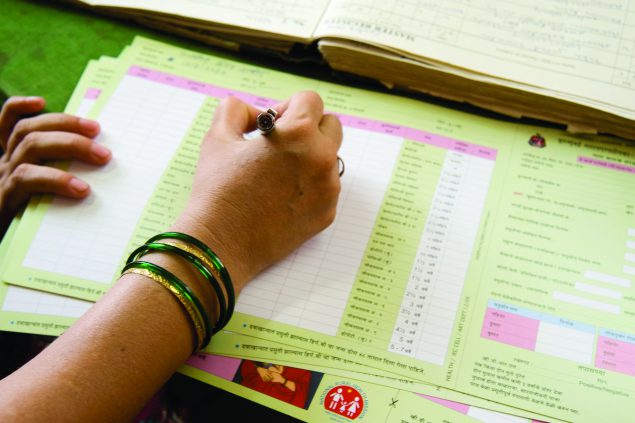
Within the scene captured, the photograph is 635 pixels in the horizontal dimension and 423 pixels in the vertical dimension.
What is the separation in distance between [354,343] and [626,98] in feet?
1.71

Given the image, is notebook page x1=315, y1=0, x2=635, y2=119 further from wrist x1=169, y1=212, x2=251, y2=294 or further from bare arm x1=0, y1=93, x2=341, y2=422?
wrist x1=169, y1=212, x2=251, y2=294

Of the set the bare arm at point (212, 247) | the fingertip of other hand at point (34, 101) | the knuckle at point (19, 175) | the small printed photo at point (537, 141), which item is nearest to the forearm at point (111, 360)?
the bare arm at point (212, 247)

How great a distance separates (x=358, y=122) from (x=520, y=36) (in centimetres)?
28

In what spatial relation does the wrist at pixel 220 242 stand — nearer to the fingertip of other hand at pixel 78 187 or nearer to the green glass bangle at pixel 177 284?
the green glass bangle at pixel 177 284

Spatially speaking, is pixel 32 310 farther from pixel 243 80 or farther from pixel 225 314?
pixel 243 80

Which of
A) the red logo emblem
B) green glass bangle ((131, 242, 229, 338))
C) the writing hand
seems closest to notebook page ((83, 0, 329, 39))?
the writing hand

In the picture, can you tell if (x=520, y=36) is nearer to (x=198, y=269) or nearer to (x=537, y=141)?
(x=537, y=141)

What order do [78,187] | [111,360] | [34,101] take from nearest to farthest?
[111,360] < [78,187] < [34,101]

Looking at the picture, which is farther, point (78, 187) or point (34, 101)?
point (34, 101)

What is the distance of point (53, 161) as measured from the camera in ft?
2.57

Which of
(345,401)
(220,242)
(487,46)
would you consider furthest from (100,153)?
(487,46)

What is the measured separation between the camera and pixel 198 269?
58cm

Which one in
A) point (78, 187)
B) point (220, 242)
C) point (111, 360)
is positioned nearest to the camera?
point (111, 360)

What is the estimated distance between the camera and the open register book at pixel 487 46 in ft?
2.49
